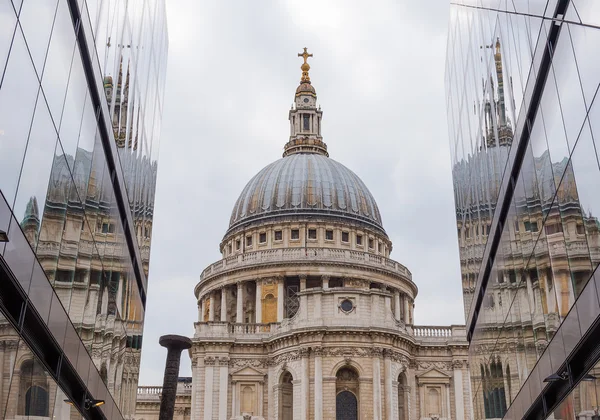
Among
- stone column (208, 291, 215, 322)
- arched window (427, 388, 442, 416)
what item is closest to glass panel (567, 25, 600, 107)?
arched window (427, 388, 442, 416)

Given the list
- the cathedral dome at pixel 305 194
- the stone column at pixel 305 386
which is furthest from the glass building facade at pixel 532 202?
the cathedral dome at pixel 305 194

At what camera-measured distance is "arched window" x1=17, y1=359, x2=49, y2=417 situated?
58.9 feet

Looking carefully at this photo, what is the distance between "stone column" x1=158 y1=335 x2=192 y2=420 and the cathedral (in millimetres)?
32630

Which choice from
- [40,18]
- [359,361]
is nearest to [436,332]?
[359,361]

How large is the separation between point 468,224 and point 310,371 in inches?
1097

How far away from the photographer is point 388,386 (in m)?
62.1

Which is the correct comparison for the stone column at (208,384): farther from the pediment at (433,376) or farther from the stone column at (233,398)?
the pediment at (433,376)

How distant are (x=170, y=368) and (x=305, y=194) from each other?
5681cm

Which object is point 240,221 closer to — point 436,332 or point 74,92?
point 436,332

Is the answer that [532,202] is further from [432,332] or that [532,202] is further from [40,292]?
[432,332]

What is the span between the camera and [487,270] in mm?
33125

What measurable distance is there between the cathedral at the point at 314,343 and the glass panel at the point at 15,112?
47.3m

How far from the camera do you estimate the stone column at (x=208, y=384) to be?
207 feet

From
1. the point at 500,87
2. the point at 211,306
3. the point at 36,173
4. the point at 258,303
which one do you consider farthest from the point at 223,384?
the point at 36,173
